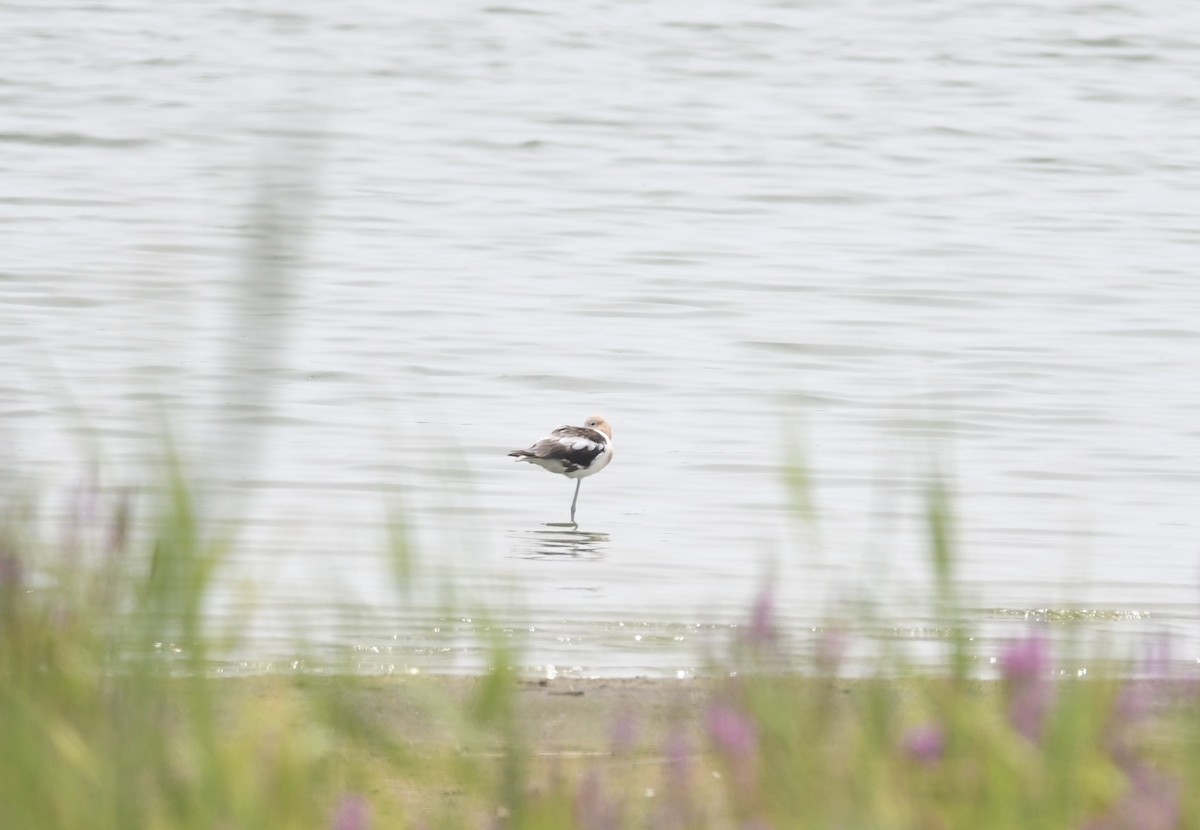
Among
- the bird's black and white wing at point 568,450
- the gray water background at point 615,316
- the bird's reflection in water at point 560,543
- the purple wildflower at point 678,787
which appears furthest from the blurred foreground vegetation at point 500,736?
the bird's black and white wing at point 568,450

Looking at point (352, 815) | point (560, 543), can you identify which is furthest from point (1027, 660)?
point (560, 543)

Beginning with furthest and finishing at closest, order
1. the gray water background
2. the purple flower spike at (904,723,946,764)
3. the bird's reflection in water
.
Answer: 1. the bird's reflection in water
2. the gray water background
3. the purple flower spike at (904,723,946,764)

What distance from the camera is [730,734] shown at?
2877mm

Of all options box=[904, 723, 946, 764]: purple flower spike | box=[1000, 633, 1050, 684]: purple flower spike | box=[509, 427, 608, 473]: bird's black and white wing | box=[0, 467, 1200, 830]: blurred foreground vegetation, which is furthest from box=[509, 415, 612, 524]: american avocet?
box=[1000, 633, 1050, 684]: purple flower spike

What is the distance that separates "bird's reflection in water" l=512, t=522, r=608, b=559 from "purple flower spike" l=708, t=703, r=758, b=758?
556cm

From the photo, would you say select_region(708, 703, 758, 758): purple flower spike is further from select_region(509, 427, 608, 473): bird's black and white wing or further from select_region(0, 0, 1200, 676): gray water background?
select_region(509, 427, 608, 473): bird's black and white wing

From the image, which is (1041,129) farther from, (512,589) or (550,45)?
(512,589)

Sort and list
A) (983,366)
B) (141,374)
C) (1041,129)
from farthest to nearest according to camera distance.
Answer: (1041,129)
(983,366)
(141,374)

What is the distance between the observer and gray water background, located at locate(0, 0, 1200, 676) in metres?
3.38

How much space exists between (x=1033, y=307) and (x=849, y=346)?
217 centimetres

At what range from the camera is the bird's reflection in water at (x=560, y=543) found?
8.66 meters

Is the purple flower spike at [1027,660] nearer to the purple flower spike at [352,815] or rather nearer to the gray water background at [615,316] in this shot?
the gray water background at [615,316]

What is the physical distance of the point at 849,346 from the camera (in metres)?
14.1

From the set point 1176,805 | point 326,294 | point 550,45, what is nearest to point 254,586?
point 1176,805
